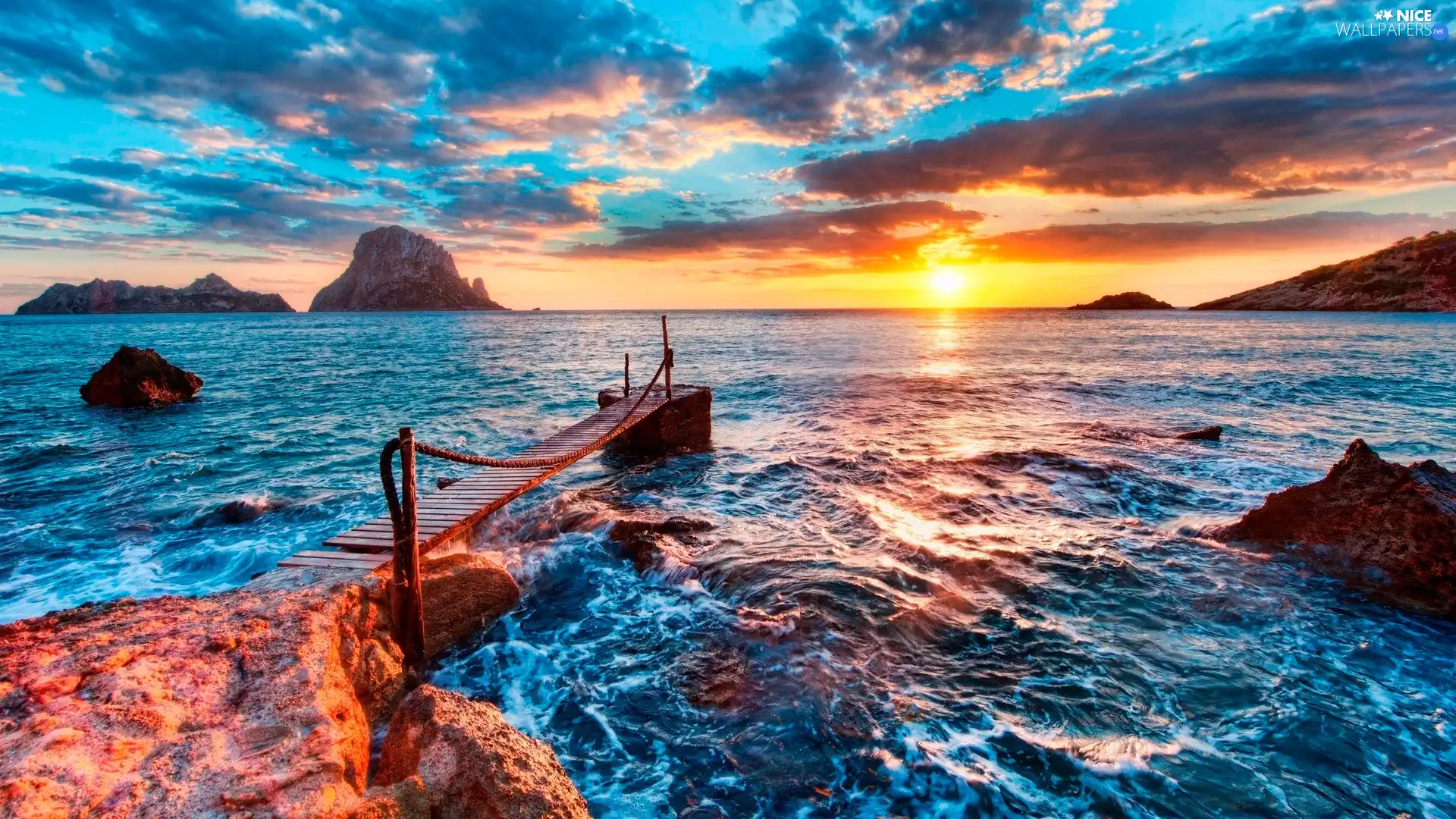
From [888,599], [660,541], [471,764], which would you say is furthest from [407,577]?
[888,599]

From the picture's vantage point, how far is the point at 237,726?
383 centimetres

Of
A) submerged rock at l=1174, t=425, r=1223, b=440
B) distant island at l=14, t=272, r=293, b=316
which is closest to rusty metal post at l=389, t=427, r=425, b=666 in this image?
submerged rock at l=1174, t=425, r=1223, b=440

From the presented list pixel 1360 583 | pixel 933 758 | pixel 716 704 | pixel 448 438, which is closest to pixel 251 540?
pixel 448 438

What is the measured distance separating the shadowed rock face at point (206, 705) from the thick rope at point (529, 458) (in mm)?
1418

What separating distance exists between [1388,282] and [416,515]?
5870 inches

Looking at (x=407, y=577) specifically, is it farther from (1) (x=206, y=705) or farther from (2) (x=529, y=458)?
(2) (x=529, y=458)

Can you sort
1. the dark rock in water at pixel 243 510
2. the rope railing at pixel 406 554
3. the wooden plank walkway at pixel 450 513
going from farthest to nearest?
the dark rock in water at pixel 243 510, the wooden plank walkway at pixel 450 513, the rope railing at pixel 406 554

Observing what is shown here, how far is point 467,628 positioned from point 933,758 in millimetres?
5160

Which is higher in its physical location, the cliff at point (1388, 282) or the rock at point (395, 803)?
the cliff at point (1388, 282)

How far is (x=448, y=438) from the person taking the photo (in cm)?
1744

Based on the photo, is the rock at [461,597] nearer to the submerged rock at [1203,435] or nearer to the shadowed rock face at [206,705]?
the shadowed rock face at [206,705]

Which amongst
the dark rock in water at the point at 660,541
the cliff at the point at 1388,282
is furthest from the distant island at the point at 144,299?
the cliff at the point at 1388,282

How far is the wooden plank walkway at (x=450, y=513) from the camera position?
6.61 meters

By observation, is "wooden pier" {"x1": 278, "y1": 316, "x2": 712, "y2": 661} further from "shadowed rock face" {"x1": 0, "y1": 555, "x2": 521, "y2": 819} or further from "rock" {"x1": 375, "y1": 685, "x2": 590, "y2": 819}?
"rock" {"x1": 375, "y1": 685, "x2": 590, "y2": 819}
